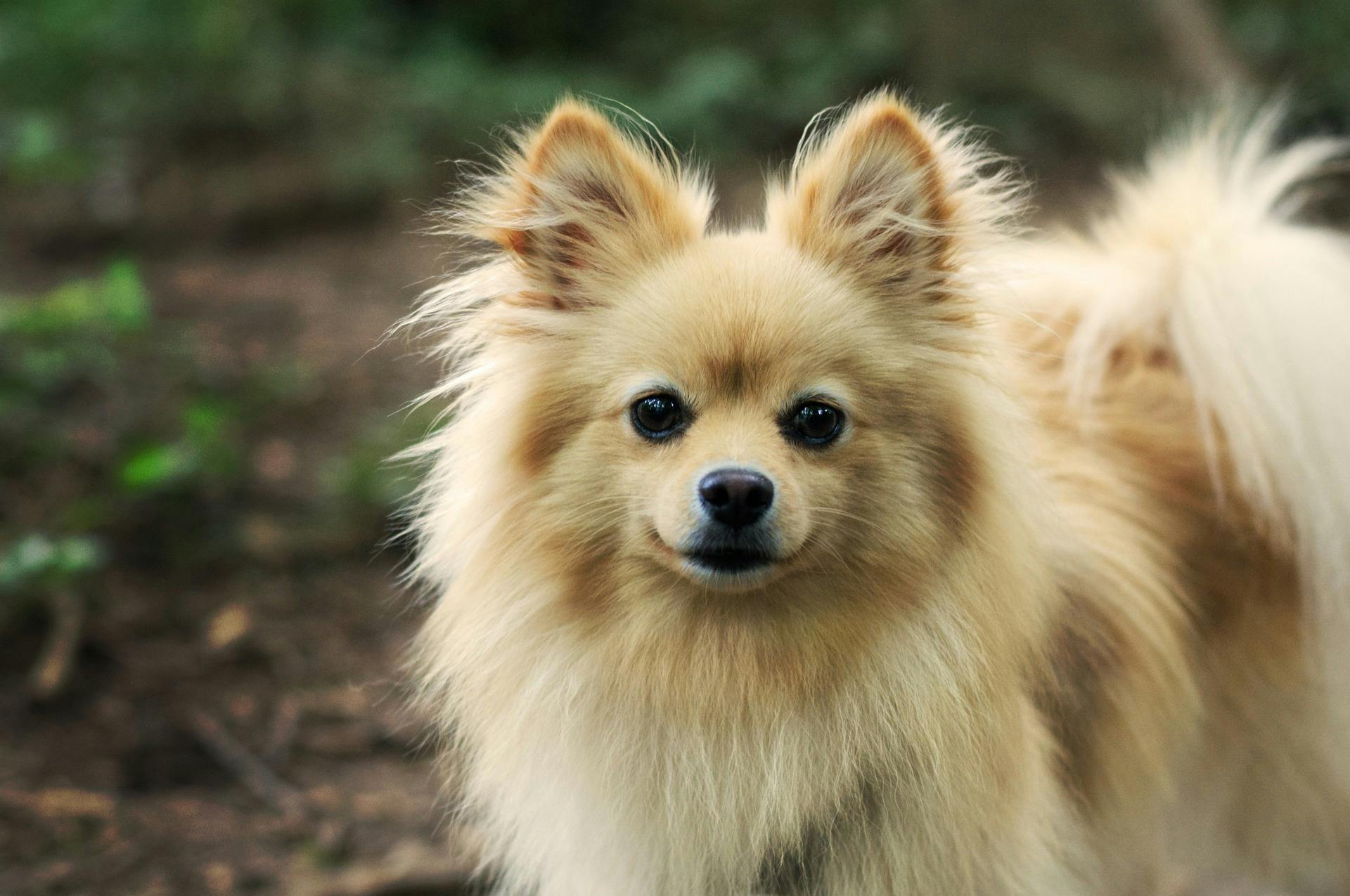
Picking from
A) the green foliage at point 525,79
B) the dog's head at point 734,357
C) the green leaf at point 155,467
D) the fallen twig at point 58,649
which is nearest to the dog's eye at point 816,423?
the dog's head at point 734,357

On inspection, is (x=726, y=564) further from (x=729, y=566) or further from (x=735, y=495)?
(x=735, y=495)

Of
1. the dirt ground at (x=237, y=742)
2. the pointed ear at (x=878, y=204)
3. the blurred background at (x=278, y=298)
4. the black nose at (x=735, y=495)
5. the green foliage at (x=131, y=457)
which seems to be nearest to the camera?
the black nose at (x=735, y=495)

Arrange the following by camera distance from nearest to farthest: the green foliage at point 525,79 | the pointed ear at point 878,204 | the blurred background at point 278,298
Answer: the pointed ear at point 878,204 < the blurred background at point 278,298 < the green foliage at point 525,79

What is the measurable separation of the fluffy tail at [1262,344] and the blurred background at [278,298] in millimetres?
2037

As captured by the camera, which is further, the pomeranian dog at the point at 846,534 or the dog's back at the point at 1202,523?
the dog's back at the point at 1202,523

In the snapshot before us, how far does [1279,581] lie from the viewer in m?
2.91

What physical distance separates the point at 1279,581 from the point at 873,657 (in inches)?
51.1

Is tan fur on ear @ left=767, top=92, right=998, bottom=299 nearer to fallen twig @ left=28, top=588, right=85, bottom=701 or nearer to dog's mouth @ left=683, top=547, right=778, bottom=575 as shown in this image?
dog's mouth @ left=683, top=547, right=778, bottom=575

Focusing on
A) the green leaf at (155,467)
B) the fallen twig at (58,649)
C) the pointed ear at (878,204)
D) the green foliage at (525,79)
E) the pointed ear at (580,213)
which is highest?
the green foliage at (525,79)

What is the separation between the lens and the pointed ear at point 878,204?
2.47m

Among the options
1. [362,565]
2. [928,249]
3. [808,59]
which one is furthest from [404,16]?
[928,249]

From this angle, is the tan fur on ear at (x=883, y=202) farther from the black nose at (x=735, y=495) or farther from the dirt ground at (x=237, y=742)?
the dirt ground at (x=237, y=742)

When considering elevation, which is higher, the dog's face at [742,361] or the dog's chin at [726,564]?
the dog's face at [742,361]

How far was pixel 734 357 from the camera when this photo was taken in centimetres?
235
